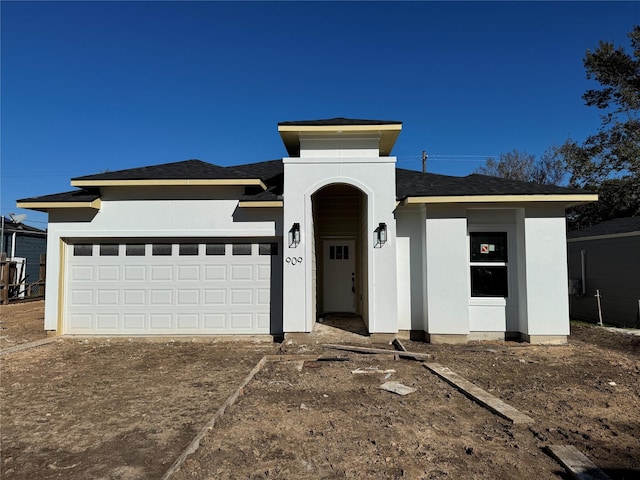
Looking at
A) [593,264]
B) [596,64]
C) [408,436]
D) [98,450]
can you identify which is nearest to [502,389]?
[408,436]

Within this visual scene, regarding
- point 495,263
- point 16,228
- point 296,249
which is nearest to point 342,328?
point 296,249

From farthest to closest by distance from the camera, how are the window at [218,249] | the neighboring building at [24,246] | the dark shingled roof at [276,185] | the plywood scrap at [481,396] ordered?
1. the neighboring building at [24,246]
2. the window at [218,249]
3. the dark shingled roof at [276,185]
4. the plywood scrap at [481,396]

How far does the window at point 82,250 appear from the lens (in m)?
9.80

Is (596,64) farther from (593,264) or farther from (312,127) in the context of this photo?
(312,127)

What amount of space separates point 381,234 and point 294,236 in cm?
202

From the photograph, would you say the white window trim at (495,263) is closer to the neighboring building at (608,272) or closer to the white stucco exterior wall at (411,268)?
the white stucco exterior wall at (411,268)

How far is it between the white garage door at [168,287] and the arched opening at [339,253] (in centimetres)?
257

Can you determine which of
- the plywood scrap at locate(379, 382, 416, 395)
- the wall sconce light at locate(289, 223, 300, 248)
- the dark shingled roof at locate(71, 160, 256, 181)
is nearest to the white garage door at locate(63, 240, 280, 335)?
the wall sconce light at locate(289, 223, 300, 248)

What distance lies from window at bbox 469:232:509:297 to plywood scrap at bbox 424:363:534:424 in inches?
126

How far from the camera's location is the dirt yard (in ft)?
11.3

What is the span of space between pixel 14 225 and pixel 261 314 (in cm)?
1717

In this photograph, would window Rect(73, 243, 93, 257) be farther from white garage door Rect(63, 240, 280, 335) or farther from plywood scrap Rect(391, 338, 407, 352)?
plywood scrap Rect(391, 338, 407, 352)

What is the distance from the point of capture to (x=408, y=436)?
3.98 meters

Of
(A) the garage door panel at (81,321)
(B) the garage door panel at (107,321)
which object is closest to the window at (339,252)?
(B) the garage door panel at (107,321)
